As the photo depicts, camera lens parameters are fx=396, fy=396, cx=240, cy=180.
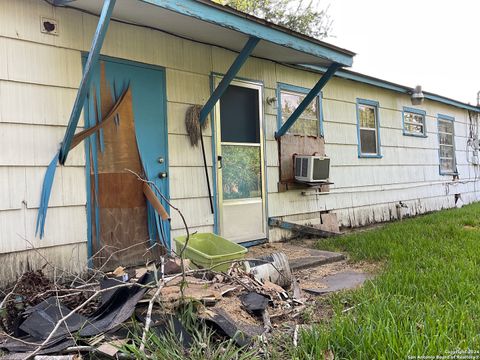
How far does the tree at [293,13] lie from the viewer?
18.9 meters

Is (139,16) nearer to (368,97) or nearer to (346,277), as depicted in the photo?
(346,277)

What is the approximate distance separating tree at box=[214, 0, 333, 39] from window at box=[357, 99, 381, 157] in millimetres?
12406

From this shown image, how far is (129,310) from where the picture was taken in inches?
91.0

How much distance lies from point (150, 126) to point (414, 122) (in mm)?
6864

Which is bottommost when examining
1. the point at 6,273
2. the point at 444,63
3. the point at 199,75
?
the point at 6,273

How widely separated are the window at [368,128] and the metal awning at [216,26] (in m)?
2.26

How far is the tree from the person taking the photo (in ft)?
62.0

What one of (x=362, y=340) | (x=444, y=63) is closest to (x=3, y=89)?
(x=362, y=340)

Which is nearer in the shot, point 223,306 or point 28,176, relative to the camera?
point 223,306

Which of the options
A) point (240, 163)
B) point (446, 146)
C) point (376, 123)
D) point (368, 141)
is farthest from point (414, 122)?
point (240, 163)

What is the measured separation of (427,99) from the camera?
9.21m

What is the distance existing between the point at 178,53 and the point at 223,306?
2.94 m

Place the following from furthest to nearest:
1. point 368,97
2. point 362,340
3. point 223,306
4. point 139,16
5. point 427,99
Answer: point 427,99
point 368,97
point 139,16
point 223,306
point 362,340

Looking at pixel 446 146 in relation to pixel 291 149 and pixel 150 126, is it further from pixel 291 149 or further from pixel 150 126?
pixel 150 126
